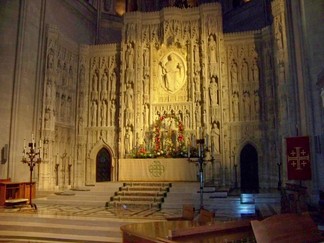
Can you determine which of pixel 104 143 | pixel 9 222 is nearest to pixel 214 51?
pixel 104 143

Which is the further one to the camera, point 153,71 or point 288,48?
point 153,71

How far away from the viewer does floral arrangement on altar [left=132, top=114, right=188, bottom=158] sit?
Answer: 52.2ft

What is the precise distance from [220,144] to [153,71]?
223 inches

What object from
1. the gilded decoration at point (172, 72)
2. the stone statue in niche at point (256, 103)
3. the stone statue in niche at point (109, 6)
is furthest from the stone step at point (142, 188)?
the stone statue in niche at point (109, 6)

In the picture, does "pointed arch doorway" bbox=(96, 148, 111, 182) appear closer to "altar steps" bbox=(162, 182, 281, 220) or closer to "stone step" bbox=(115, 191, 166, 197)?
"stone step" bbox=(115, 191, 166, 197)

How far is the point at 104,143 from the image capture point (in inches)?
719

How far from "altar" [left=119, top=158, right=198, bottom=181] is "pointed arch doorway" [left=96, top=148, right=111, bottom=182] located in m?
3.17

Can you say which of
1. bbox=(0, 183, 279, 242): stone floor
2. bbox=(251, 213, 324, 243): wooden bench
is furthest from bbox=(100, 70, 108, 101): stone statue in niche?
bbox=(251, 213, 324, 243): wooden bench

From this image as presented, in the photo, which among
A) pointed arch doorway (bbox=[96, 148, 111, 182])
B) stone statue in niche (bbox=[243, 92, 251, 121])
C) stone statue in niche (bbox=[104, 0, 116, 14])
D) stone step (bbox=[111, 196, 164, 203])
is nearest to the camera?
stone step (bbox=[111, 196, 164, 203])

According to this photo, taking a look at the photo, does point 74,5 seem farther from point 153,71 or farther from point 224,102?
point 224,102

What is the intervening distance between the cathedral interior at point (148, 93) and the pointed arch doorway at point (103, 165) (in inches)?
2.2

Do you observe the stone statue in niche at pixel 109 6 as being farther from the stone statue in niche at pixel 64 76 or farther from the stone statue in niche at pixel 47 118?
the stone statue in niche at pixel 47 118

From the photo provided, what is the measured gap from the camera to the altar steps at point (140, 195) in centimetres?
1188

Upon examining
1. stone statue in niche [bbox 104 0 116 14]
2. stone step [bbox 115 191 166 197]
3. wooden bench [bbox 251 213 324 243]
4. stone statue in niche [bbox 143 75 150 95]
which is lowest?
stone step [bbox 115 191 166 197]
